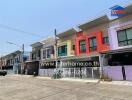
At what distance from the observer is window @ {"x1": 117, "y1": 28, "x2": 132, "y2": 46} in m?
21.7

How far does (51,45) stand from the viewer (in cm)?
3941

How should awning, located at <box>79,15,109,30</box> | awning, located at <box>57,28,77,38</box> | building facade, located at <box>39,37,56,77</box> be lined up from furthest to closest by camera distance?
building facade, located at <box>39,37,56,77</box> → awning, located at <box>57,28,77,38</box> → awning, located at <box>79,15,109,30</box>

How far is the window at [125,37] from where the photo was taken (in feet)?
71.3

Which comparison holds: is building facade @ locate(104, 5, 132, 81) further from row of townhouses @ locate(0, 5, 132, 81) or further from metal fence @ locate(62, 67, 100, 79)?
metal fence @ locate(62, 67, 100, 79)

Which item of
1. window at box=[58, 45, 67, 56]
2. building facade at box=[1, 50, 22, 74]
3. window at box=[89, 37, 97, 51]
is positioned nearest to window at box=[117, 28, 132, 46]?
window at box=[89, 37, 97, 51]

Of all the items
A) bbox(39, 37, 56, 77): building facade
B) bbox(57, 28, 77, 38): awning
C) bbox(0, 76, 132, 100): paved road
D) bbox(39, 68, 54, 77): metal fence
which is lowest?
bbox(0, 76, 132, 100): paved road

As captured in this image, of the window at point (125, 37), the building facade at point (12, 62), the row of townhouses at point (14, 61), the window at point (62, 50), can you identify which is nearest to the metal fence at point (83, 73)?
the window at point (125, 37)

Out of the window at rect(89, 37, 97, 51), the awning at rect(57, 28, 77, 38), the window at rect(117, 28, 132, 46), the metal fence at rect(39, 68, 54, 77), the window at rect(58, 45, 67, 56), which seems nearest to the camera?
the window at rect(117, 28, 132, 46)

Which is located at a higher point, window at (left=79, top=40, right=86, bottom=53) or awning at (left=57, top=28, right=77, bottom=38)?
awning at (left=57, top=28, right=77, bottom=38)

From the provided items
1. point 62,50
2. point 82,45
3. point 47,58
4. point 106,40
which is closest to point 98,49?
point 106,40

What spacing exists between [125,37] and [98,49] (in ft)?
16.3

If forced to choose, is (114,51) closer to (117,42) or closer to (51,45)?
(117,42)

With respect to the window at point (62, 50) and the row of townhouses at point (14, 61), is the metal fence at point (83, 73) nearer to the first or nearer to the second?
the window at point (62, 50)

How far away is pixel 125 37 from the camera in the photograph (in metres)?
22.1
